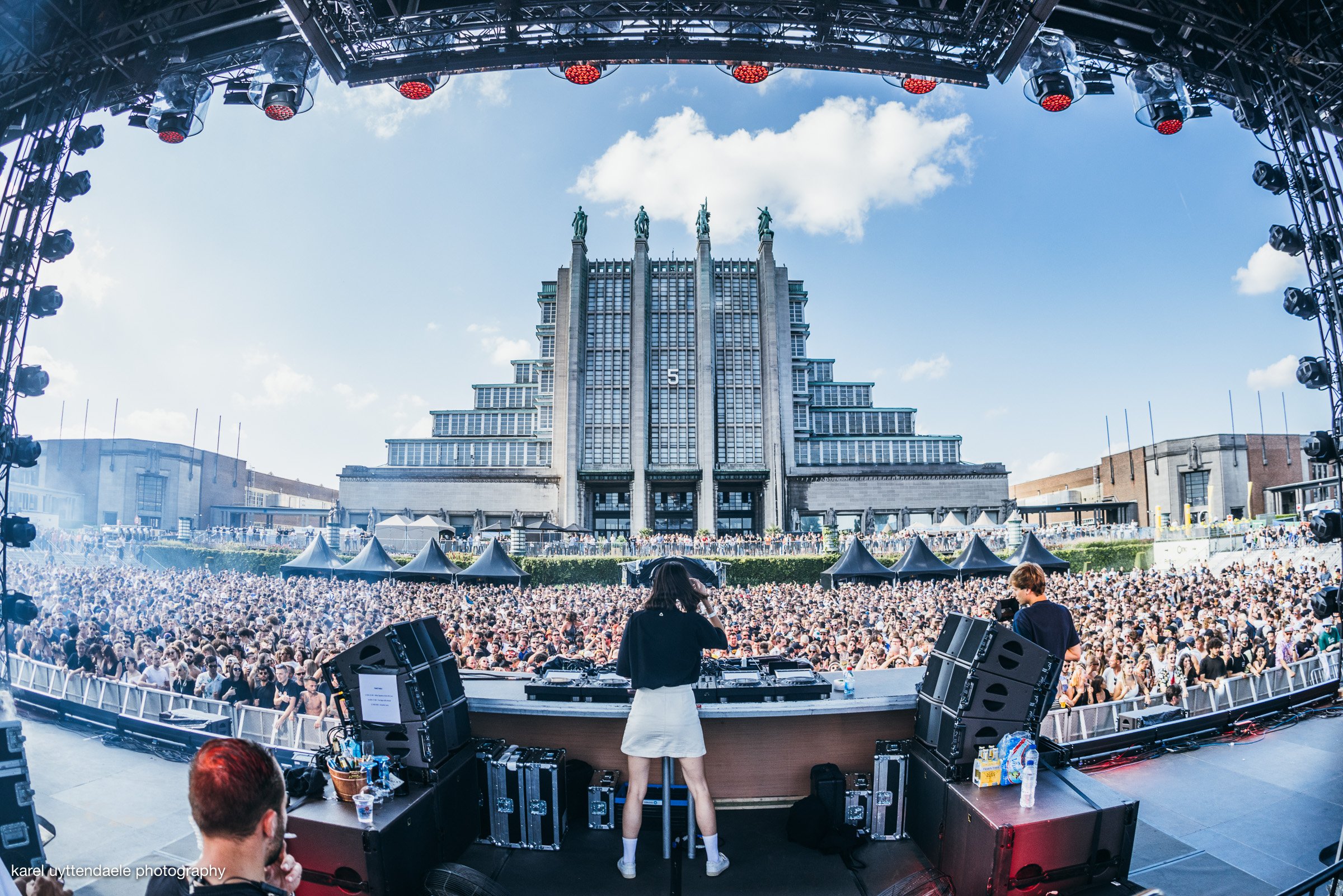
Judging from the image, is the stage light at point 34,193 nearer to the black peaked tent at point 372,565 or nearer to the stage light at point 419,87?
the stage light at point 419,87

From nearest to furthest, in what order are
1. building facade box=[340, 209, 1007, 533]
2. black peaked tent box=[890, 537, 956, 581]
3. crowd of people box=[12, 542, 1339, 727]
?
crowd of people box=[12, 542, 1339, 727] < black peaked tent box=[890, 537, 956, 581] < building facade box=[340, 209, 1007, 533]

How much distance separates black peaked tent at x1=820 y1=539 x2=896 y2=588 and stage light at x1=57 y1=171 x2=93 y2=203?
65.9ft

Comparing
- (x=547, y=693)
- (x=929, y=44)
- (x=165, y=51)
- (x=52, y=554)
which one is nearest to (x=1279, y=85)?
(x=929, y=44)

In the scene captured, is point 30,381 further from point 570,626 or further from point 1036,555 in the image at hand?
point 1036,555

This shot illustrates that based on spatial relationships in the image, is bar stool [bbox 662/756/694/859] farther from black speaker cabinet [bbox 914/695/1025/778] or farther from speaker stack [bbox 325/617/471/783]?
black speaker cabinet [bbox 914/695/1025/778]

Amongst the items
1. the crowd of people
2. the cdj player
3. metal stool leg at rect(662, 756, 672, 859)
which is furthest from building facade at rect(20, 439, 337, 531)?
metal stool leg at rect(662, 756, 672, 859)

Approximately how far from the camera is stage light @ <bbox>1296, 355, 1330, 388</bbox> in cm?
696

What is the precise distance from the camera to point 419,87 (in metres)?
7.69

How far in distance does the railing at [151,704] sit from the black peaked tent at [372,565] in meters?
→ 11.7

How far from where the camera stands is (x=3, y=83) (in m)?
6.64

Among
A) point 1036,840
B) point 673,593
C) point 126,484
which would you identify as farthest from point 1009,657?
point 126,484

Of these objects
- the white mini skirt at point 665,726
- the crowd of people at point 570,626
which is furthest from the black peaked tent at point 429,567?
the white mini skirt at point 665,726

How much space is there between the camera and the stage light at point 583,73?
750 centimetres

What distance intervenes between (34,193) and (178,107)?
171 centimetres
